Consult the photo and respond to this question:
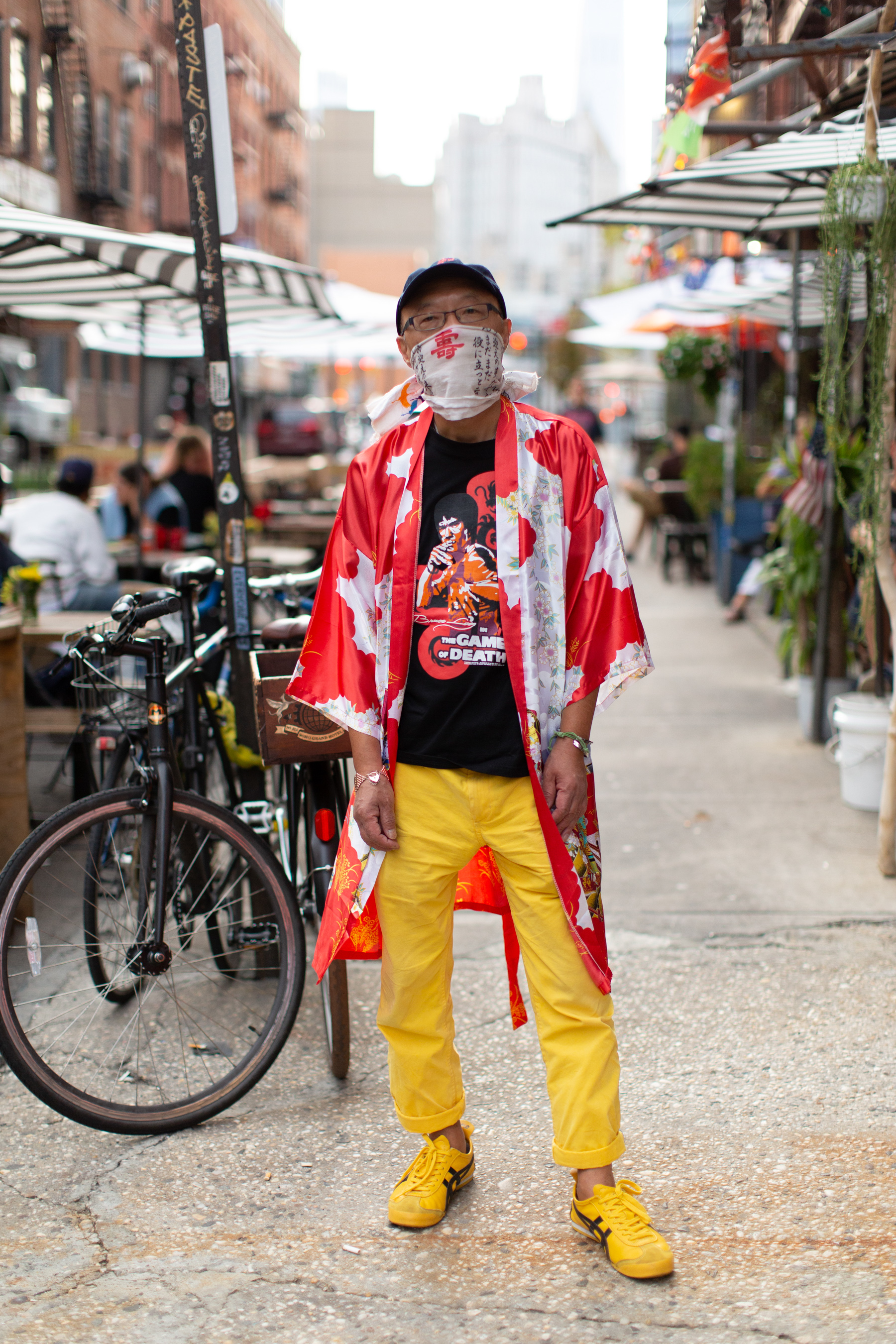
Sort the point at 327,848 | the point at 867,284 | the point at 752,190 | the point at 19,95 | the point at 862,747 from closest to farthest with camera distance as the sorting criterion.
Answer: the point at 327,848 < the point at 867,284 < the point at 862,747 < the point at 752,190 < the point at 19,95

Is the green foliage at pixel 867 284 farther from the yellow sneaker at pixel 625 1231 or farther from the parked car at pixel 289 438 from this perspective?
the parked car at pixel 289 438

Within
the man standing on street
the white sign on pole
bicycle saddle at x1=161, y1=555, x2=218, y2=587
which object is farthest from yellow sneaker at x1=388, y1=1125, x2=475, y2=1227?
the white sign on pole

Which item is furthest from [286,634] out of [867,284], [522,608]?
[867,284]

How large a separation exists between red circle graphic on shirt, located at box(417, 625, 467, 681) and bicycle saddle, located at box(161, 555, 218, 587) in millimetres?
1667

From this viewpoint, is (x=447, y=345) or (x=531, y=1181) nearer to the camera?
(x=447, y=345)

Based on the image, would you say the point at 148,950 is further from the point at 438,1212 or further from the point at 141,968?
the point at 438,1212

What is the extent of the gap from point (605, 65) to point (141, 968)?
548 ft

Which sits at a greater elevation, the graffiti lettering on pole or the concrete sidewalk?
the graffiti lettering on pole

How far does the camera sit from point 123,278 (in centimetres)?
642

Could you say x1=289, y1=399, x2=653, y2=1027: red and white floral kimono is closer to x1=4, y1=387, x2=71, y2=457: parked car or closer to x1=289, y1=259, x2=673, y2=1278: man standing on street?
x1=289, y1=259, x2=673, y2=1278: man standing on street

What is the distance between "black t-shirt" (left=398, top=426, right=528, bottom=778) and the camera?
8.69 ft

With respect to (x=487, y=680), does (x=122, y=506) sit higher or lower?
higher

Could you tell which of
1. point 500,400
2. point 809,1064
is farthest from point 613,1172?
point 500,400

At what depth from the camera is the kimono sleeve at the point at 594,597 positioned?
268cm
